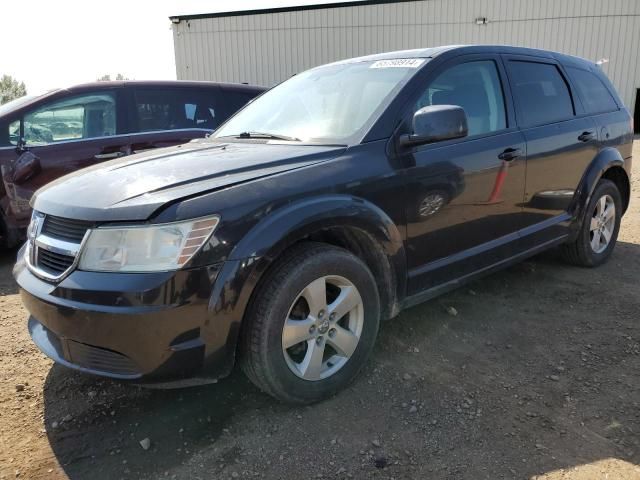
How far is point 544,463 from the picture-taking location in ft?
7.23

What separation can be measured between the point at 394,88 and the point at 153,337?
1.88m

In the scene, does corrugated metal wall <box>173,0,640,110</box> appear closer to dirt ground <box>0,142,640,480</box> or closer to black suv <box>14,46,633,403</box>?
black suv <box>14,46,633,403</box>

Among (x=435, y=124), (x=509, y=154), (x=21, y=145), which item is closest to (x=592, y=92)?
(x=509, y=154)

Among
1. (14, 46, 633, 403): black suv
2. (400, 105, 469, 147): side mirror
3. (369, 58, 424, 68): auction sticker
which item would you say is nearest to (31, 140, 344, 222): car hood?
(14, 46, 633, 403): black suv

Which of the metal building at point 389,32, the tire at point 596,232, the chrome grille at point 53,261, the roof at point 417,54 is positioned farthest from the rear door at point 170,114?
the metal building at point 389,32

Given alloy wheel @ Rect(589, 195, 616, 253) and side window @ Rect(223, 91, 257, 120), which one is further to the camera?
side window @ Rect(223, 91, 257, 120)

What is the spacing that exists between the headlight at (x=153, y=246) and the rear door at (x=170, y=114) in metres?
3.57

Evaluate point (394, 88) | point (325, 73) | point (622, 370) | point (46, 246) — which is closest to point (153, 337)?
point (46, 246)

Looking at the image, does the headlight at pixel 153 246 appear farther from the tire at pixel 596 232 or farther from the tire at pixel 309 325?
the tire at pixel 596 232

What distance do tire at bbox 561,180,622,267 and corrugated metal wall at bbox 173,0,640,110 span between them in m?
15.2

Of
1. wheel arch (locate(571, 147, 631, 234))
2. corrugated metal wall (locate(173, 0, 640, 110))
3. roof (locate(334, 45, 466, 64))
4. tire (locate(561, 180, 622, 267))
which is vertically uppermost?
corrugated metal wall (locate(173, 0, 640, 110))

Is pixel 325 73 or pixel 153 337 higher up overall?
pixel 325 73

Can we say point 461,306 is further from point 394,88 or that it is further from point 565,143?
point 394,88

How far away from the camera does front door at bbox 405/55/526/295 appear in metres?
2.94
